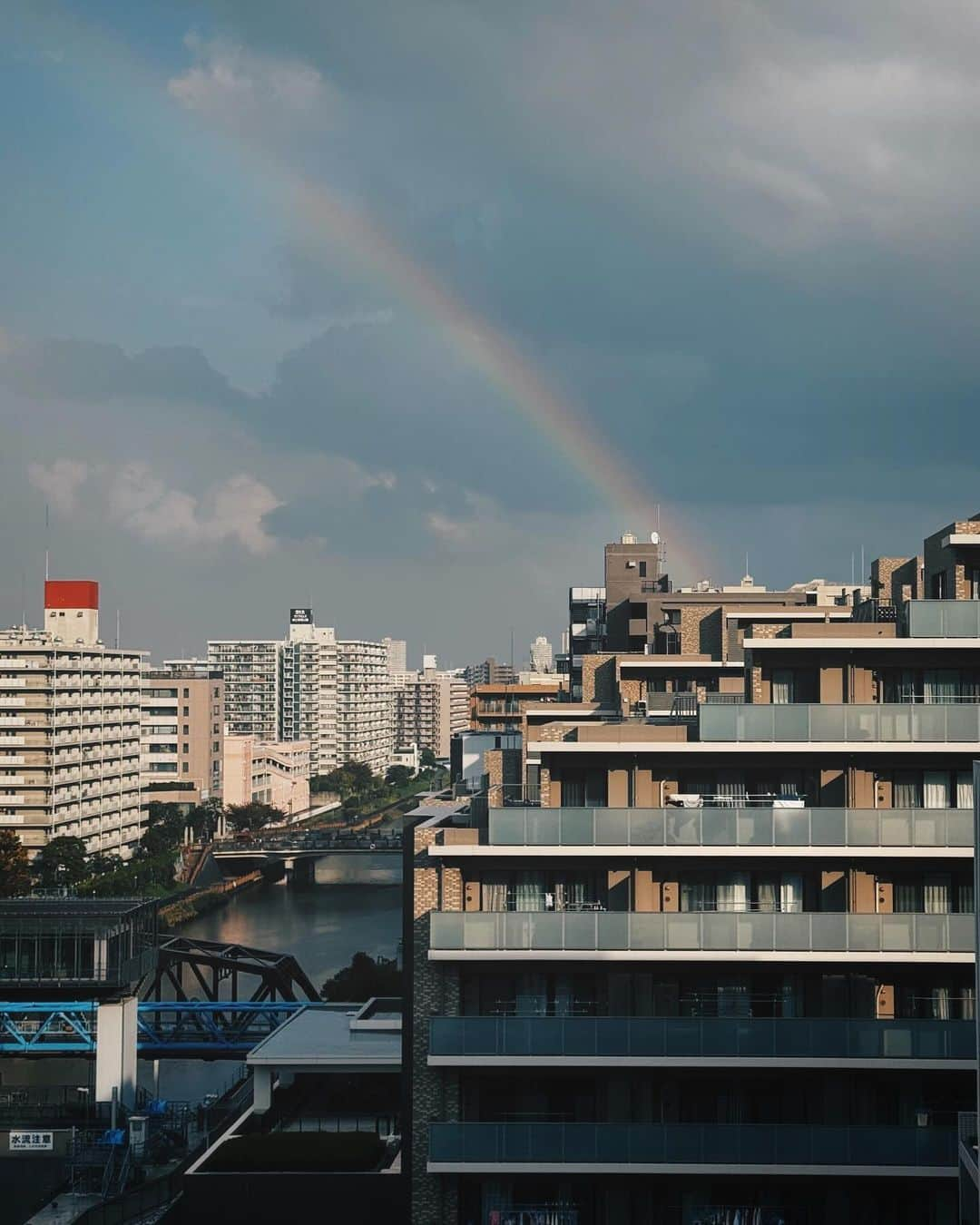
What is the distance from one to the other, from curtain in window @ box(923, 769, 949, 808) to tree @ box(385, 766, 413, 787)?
12690 cm

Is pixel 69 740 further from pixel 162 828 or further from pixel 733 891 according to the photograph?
pixel 733 891

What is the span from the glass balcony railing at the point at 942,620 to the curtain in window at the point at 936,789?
1.43 meters

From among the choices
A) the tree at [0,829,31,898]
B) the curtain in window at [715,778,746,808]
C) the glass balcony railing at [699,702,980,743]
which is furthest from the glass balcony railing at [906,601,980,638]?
the tree at [0,829,31,898]

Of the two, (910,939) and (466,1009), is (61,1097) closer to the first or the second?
(466,1009)

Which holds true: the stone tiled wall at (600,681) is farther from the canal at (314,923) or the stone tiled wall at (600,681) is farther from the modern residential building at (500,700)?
the modern residential building at (500,700)

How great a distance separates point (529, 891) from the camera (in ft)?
51.4

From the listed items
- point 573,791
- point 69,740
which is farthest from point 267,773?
point 573,791

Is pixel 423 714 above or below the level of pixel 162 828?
above

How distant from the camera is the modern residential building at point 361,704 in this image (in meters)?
152

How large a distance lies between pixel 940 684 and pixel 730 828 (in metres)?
2.83

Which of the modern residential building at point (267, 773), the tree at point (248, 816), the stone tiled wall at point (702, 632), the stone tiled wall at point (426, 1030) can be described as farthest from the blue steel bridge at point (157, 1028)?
the modern residential building at point (267, 773)

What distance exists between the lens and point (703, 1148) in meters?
14.7

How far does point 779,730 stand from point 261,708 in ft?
450

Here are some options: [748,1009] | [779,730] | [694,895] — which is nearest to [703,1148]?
[748,1009]
